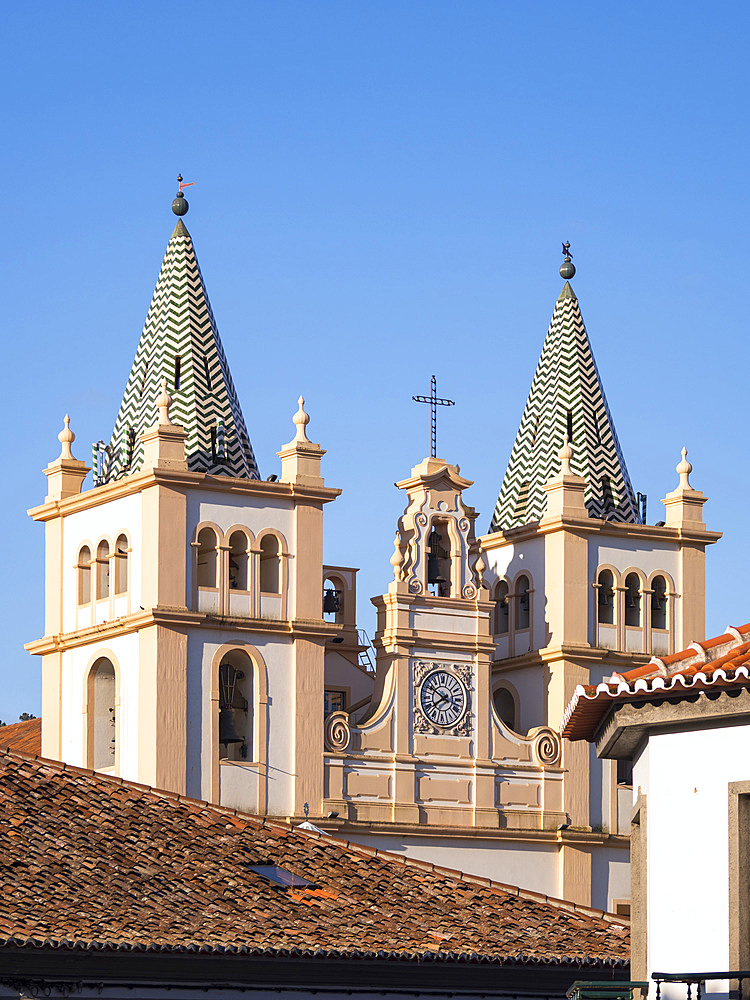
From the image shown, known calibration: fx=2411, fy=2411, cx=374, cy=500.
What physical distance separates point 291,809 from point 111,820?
19.8m

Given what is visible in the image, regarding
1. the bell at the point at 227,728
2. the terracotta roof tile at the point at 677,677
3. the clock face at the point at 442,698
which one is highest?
the terracotta roof tile at the point at 677,677

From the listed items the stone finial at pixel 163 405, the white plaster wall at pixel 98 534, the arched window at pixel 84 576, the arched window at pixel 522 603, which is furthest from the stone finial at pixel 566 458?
the arched window at pixel 84 576

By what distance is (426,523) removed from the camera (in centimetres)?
5325

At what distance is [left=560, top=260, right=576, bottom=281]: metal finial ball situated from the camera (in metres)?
59.9

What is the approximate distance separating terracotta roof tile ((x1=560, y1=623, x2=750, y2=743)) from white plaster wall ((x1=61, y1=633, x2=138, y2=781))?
→ 27.7 meters

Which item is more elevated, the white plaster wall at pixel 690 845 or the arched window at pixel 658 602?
the arched window at pixel 658 602

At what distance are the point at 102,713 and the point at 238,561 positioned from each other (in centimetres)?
446

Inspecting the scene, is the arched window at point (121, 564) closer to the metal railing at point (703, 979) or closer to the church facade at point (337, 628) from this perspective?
the church facade at point (337, 628)

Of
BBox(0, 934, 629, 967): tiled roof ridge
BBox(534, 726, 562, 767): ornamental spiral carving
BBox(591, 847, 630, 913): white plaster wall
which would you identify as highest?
BBox(534, 726, 562, 767): ornamental spiral carving

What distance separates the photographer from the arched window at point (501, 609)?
56.8 m

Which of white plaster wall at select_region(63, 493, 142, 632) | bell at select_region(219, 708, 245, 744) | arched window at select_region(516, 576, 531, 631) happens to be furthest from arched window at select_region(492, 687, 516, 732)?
white plaster wall at select_region(63, 493, 142, 632)

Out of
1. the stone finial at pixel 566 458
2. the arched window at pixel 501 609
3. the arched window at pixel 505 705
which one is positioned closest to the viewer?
the stone finial at pixel 566 458

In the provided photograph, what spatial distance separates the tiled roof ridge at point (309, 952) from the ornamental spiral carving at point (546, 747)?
24.5m

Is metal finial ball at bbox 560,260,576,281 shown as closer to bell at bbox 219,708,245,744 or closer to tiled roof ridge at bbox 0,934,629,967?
bell at bbox 219,708,245,744
